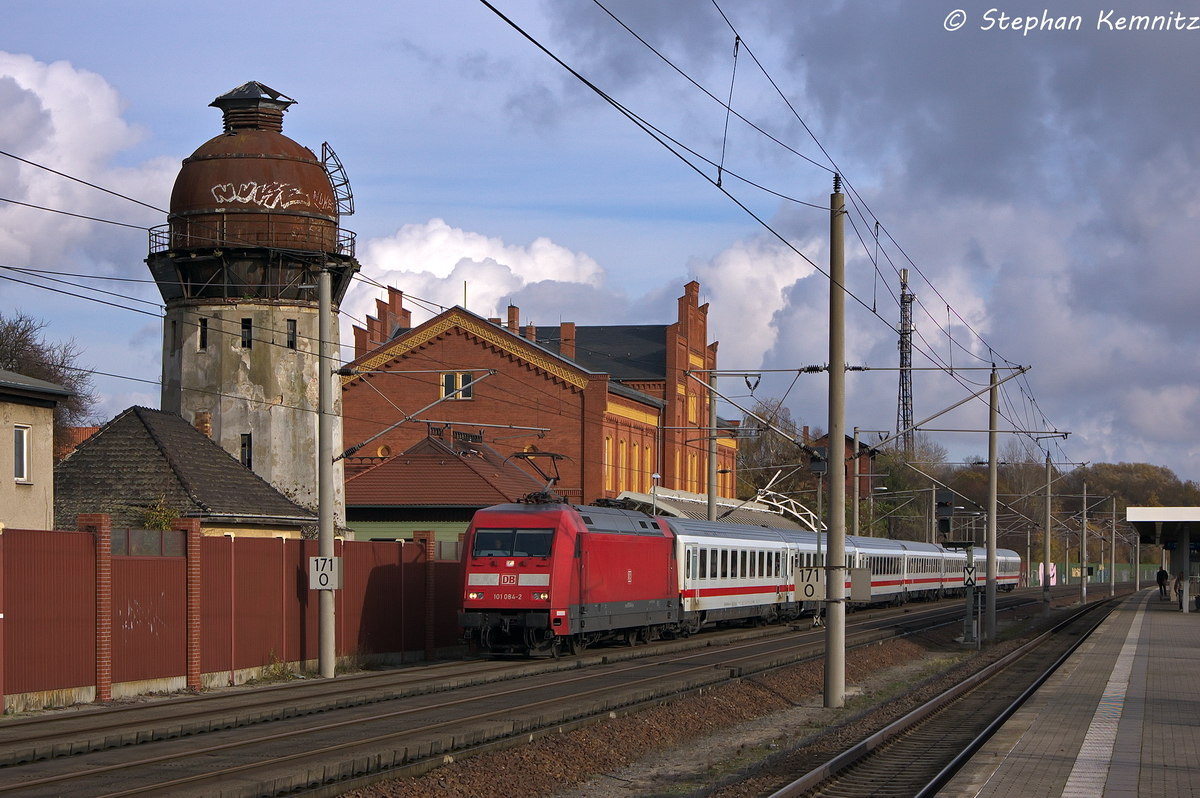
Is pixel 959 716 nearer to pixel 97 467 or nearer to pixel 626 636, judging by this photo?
pixel 626 636

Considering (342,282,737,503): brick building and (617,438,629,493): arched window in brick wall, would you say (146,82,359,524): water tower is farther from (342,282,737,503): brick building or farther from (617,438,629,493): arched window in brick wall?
(617,438,629,493): arched window in brick wall

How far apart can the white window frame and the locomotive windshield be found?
885 centimetres

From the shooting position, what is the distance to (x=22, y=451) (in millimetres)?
25812

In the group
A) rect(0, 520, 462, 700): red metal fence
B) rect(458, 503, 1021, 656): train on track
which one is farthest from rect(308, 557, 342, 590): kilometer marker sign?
rect(458, 503, 1021, 656): train on track

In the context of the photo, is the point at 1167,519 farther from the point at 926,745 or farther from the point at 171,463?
the point at 926,745

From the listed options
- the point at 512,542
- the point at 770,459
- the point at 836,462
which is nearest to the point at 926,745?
the point at 836,462

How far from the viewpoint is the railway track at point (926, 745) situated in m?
12.8

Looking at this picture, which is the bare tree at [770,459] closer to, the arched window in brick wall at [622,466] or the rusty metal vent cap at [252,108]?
the arched window in brick wall at [622,466]

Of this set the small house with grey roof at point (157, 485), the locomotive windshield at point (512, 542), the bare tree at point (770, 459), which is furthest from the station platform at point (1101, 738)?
the bare tree at point (770, 459)

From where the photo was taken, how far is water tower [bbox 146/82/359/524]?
39938mm

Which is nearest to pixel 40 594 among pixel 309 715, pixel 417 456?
pixel 309 715

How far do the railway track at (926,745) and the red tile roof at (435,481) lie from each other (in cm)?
2336

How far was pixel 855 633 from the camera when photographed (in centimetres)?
3731

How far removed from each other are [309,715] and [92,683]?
375cm
